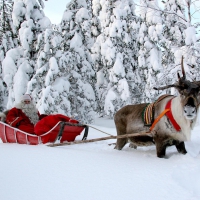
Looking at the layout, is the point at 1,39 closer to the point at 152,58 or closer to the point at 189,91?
the point at 152,58

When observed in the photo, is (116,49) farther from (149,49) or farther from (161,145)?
(161,145)

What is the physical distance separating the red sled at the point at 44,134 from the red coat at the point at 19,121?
0.27 metres

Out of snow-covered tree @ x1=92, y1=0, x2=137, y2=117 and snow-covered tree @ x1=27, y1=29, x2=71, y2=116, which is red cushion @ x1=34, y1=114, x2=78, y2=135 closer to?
snow-covered tree @ x1=27, y1=29, x2=71, y2=116

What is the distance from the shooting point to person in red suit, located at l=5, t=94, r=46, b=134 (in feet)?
19.0

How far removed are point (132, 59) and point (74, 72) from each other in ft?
24.7

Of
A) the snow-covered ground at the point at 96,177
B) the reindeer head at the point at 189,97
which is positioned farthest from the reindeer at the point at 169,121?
the snow-covered ground at the point at 96,177

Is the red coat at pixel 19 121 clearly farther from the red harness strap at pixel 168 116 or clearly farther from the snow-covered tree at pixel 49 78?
the snow-covered tree at pixel 49 78

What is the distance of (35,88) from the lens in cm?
1216

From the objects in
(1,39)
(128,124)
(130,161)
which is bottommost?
(130,161)

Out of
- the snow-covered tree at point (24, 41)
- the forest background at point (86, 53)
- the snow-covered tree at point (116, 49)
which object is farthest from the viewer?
the snow-covered tree at point (116, 49)

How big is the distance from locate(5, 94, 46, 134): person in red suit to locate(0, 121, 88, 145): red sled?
27 centimetres

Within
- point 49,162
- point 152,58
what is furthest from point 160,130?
point 152,58

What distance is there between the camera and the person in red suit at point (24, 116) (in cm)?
578

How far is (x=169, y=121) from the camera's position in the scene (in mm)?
3770
